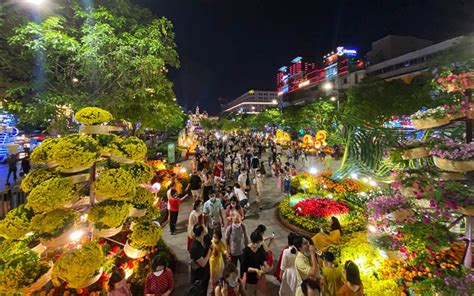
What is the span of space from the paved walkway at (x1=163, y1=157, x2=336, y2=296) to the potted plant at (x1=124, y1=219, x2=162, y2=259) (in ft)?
4.83

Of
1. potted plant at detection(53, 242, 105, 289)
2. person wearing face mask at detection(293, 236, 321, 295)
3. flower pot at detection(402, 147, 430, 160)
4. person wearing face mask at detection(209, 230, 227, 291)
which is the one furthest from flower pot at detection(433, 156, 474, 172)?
potted plant at detection(53, 242, 105, 289)

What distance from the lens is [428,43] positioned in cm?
5700

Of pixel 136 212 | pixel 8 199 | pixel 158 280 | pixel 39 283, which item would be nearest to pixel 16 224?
pixel 39 283

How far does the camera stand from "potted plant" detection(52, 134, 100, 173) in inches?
139

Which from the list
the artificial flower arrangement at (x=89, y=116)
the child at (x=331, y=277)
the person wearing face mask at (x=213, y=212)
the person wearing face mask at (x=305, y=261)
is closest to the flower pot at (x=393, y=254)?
the child at (x=331, y=277)

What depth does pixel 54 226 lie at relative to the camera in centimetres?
366

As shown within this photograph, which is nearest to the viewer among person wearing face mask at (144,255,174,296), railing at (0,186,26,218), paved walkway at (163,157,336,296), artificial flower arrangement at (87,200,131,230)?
artificial flower arrangement at (87,200,131,230)

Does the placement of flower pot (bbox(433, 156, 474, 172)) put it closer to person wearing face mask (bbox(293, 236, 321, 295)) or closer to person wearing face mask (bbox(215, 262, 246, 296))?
person wearing face mask (bbox(293, 236, 321, 295))

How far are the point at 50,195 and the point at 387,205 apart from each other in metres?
5.57

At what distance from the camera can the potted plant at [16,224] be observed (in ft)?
11.8

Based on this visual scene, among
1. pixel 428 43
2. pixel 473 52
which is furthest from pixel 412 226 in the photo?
pixel 428 43

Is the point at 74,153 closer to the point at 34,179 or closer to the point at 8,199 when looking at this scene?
the point at 34,179

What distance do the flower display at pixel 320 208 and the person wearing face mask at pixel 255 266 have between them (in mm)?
4518

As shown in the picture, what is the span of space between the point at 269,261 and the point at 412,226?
2699 mm
